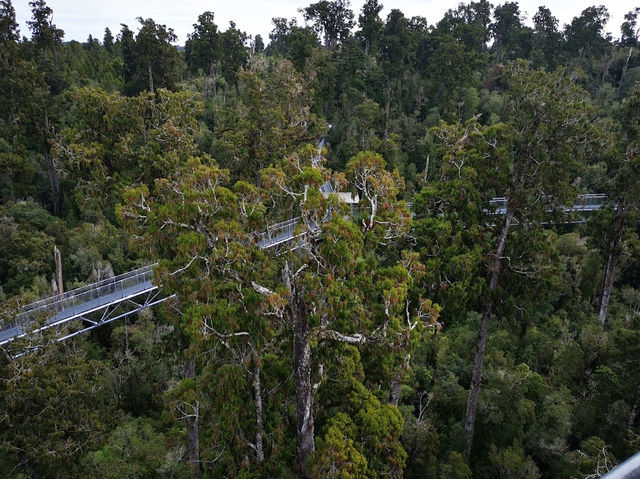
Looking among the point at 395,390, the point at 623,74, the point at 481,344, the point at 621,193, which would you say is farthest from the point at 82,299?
the point at 623,74

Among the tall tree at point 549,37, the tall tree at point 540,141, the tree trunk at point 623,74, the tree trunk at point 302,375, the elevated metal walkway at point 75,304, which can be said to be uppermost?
the tall tree at point 549,37

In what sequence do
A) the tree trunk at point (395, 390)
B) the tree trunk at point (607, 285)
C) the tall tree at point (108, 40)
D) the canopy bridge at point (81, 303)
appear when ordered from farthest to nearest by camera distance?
the tall tree at point (108, 40) → the tree trunk at point (607, 285) → the canopy bridge at point (81, 303) → the tree trunk at point (395, 390)

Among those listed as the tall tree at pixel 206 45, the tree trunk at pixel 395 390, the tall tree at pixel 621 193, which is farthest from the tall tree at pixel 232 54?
the tree trunk at pixel 395 390

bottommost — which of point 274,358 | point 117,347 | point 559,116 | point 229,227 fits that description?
point 117,347

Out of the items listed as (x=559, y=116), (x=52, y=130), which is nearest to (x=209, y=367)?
(x=559, y=116)

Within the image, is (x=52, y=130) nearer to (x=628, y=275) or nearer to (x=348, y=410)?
(x=348, y=410)

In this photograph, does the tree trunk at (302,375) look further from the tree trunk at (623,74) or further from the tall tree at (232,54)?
the tree trunk at (623,74)
